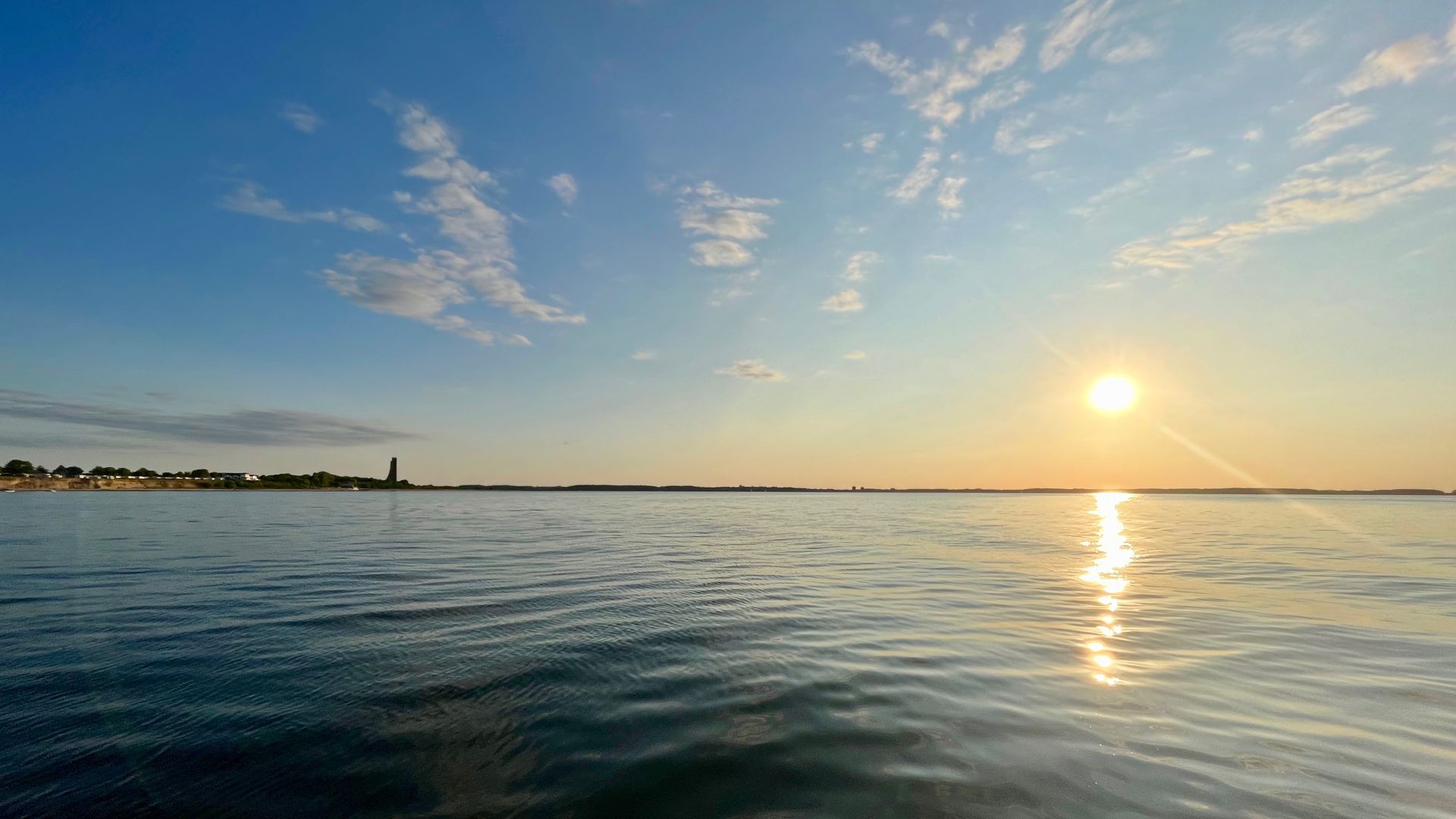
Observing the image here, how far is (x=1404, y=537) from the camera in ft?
144

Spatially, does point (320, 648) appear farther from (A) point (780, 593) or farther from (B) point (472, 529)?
(B) point (472, 529)

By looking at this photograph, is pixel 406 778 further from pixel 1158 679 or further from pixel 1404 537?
pixel 1404 537

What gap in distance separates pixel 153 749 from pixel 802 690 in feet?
27.2

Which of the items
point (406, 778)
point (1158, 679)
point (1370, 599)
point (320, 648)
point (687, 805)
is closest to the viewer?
point (687, 805)

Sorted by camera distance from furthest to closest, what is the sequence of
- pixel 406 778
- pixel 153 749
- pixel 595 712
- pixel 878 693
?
1. pixel 878 693
2. pixel 595 712
3. pixel 153 749
4. pixel 406 778

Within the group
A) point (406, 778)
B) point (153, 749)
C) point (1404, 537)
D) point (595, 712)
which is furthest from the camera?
point (1404, 537)

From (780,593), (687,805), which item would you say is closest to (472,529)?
(780,593)

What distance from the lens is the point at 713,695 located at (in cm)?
890

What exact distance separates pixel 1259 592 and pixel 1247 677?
1293 cm

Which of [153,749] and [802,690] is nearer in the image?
[153,749]

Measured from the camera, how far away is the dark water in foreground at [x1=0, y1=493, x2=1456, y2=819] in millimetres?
6020

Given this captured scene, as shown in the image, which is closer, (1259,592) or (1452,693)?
(1452,693)

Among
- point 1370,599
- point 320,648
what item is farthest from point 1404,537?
point 320,648

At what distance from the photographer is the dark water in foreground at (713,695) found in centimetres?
602
